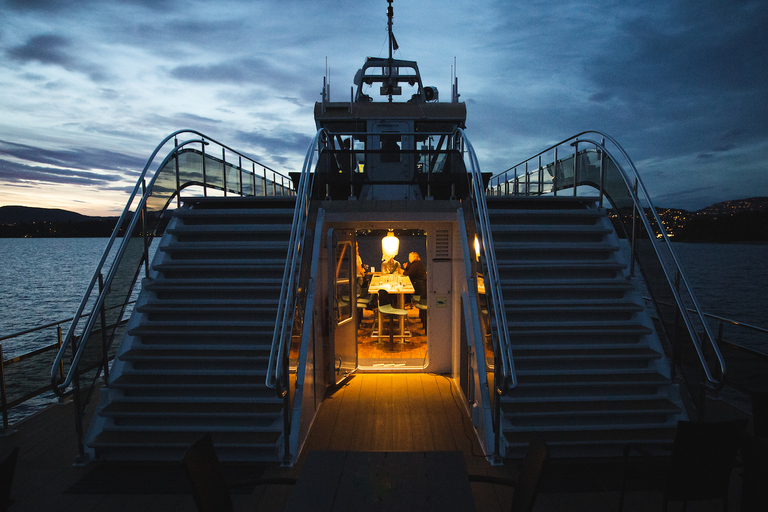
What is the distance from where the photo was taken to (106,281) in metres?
4.07

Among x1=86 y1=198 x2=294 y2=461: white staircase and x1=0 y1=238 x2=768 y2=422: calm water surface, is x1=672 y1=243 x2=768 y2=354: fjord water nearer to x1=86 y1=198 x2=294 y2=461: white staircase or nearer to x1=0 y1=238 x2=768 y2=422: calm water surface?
x1=0 y1=238 x2=768 y2=422: calm water surface

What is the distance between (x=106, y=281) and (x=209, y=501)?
9.08 feet

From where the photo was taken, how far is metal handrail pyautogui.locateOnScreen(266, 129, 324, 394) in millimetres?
3513

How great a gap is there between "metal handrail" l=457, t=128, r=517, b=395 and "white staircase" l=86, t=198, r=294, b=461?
7.01ft

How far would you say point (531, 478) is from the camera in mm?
2316

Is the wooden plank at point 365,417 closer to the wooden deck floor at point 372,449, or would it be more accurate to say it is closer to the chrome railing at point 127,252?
the wooden deck floor at point 372,449

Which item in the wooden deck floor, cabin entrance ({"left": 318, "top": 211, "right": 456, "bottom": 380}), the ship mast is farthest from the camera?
the ship mast

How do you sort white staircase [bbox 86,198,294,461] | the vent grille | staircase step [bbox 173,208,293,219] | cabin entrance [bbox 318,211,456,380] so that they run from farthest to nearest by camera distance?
1. the vent grille
2. cabin entrance [bbox 318,211,456,380]
3. staircase step [bbox 173,208,293,219]
4. white staircase [bbox 86,198,294,461]

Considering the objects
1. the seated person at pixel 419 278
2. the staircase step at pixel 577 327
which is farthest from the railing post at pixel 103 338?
the seated person at pixel 419 278

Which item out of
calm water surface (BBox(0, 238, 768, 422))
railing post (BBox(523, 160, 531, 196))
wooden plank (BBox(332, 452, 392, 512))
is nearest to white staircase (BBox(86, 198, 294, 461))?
wooden plank (BBox(332, 452, 392, 512))

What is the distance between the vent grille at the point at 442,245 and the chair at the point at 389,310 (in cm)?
173

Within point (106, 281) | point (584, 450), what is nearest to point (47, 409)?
point (106, 281)

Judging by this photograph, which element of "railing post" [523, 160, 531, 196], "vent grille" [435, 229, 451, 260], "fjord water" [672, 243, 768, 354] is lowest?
"fjord water" [672, 243, 768, 354]

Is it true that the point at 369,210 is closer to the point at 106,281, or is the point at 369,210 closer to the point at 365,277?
the point at 106,281
